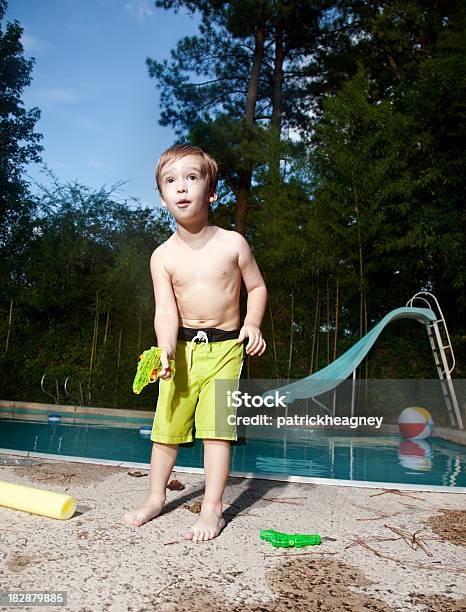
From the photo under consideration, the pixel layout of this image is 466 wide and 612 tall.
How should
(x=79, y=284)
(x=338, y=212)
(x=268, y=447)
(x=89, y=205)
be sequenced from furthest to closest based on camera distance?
(x=89, y=205) < (x=79, y=284) < (x=338, y=212) < (x=268, y=447)

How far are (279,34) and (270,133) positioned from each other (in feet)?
12.4

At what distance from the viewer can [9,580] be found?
3.50ft

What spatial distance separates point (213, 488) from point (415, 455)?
3241 mm

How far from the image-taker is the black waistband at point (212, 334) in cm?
179

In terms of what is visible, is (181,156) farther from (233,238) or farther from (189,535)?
(189,535)

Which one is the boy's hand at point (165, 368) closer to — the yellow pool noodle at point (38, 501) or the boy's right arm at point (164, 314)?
the boy's right arm at point (164, 314)

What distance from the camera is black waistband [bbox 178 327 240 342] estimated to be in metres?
1.79

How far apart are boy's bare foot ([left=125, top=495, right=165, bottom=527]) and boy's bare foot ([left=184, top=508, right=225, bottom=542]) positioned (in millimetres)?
162

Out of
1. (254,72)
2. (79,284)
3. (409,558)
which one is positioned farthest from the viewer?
(254,72)

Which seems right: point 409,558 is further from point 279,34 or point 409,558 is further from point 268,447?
Result: point 279,34

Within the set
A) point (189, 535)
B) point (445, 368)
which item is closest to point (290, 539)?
point (189, 535)

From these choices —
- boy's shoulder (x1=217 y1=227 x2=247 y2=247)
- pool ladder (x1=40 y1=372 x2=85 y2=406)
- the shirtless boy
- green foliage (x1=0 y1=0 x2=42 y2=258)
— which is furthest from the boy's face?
green foliage (x1=0 y1=0 x2=42 y2=258)

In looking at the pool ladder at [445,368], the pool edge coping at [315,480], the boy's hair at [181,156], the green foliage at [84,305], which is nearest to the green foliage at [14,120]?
the green foliage at [84,305]

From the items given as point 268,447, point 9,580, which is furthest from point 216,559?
point 268,447
